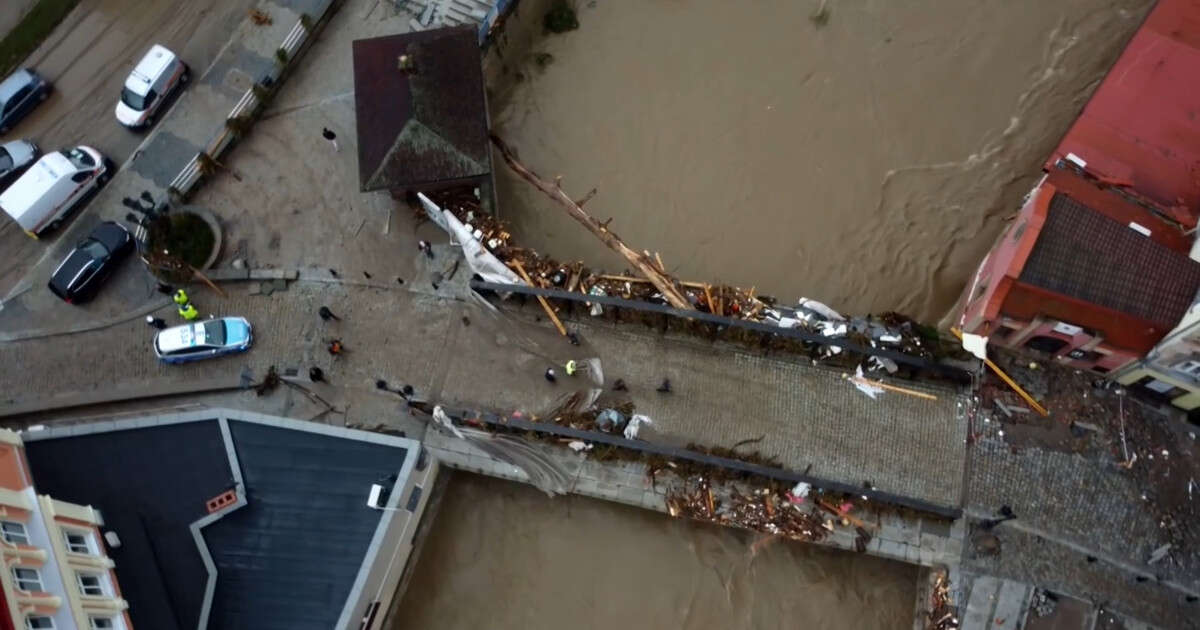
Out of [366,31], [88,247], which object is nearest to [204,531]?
[88,247]

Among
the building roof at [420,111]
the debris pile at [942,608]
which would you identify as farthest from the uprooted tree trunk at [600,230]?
the debris pile at [942,608]

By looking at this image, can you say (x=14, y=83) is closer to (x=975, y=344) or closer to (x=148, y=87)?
(x=148, y=87)

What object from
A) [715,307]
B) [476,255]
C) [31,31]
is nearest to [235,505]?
[476,255]

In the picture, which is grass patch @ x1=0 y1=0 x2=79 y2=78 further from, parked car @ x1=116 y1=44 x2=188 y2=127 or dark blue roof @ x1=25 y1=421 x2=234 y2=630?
dark blue roof @ x1=25 y1=421 x2=234 y2=630

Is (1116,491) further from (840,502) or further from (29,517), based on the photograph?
(29,517)

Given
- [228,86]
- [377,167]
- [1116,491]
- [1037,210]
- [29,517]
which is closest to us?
[29,517]

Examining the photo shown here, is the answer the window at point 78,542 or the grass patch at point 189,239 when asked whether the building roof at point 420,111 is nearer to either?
the grass patch at point 189,239

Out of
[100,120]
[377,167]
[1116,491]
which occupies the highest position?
[1116,491]
